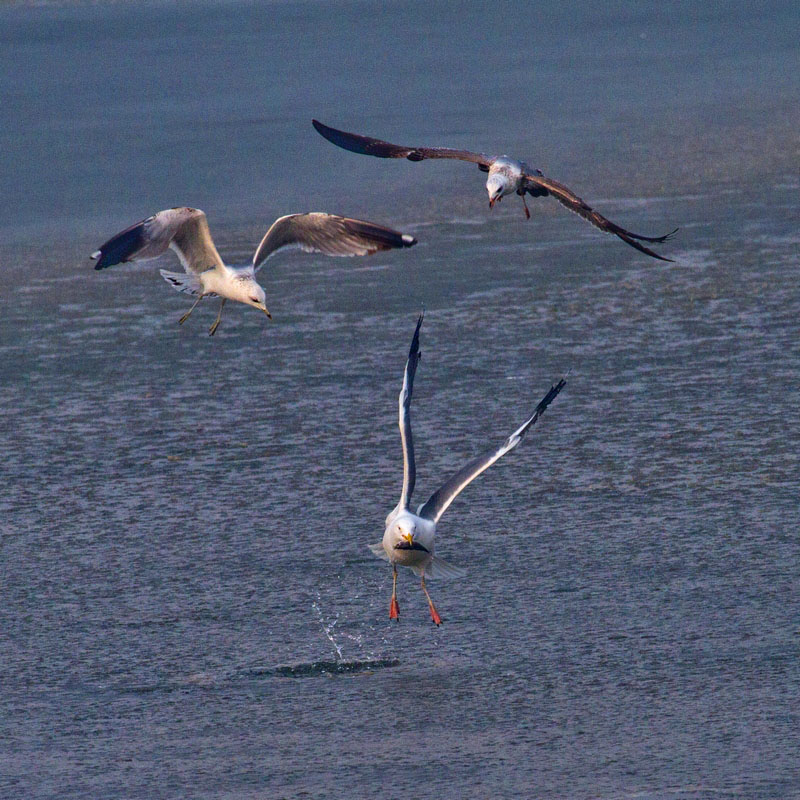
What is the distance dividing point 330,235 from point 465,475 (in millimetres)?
1779

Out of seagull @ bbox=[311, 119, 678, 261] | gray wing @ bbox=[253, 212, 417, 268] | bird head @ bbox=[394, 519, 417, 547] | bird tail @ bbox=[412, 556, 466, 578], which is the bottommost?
bird tail @ bbox=[412, 556, 466, 578]

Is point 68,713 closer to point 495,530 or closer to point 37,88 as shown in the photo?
point 495,530

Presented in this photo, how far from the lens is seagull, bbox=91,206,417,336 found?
8.20 metres

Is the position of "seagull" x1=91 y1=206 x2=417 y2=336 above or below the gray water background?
above

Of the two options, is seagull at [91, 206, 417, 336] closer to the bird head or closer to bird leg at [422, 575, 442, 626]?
the bird head

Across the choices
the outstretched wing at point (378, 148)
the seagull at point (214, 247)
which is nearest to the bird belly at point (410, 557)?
the seagull at point (214, 247)

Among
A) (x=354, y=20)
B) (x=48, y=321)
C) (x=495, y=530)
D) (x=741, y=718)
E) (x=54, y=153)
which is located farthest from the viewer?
(x=354, y=20)

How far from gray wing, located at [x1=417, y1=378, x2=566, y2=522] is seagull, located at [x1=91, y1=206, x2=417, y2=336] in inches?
47.7

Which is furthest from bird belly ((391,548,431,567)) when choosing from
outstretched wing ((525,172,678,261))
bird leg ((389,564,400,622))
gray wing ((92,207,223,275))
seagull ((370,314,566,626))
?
gray wing ((92,207,223,275))

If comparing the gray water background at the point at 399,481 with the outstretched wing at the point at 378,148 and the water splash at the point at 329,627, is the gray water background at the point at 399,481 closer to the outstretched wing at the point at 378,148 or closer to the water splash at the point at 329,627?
the water splash at the point at 329,627

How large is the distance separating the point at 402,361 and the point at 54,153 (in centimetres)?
997

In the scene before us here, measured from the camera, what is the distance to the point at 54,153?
20.7 meters

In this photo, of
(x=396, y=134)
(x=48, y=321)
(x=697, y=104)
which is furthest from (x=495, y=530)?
(x=697, y=104)

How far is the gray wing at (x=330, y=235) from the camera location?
847cm
